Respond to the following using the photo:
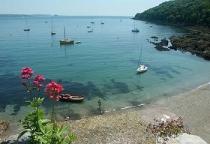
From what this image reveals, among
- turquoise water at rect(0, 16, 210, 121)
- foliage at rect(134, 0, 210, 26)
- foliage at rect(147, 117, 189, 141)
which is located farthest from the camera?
foliage at rect(134, 0, 210, 26)

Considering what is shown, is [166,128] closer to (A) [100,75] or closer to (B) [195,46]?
(A) [100,75]

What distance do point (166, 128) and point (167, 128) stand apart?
0.27 feet

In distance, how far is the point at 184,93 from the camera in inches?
1687

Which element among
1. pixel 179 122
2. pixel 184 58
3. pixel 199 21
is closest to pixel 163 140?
pixel 179 122

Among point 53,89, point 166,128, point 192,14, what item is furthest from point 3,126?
point 192,14

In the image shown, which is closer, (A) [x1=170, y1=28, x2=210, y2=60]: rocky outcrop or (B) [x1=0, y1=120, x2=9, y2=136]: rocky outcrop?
(B) [x1=0, y1=120, x2=9, y2=136]: rocky outcrop

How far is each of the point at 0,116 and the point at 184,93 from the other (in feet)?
76.2

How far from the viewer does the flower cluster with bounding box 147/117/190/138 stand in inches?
1018

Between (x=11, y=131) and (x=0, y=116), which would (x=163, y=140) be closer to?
(x=11, y=131)

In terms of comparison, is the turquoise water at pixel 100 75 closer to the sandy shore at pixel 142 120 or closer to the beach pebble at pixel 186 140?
the sandy shore at pixel 142 120

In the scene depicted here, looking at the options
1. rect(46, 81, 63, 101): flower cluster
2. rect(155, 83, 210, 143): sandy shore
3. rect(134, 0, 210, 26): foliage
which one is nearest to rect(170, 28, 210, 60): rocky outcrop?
rect(155, 83, 210, 143): sandy shore

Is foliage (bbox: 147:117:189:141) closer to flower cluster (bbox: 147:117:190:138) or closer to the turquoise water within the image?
flower cluster (bbox: 147:117:190:138)

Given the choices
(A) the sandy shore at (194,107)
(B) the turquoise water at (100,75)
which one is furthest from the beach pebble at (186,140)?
(B) the turquoise water at (100,75)

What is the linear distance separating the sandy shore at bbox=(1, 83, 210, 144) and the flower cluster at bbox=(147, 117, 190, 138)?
2.53 feet
